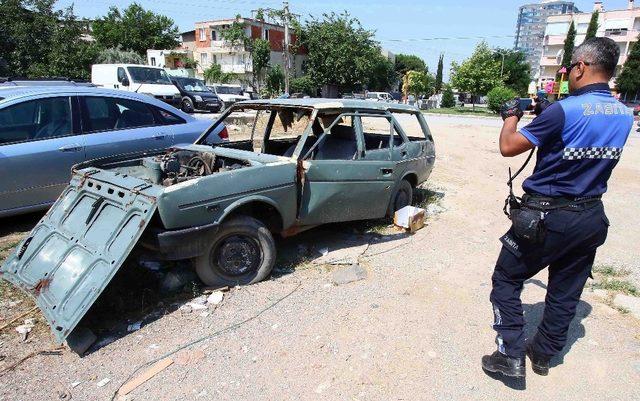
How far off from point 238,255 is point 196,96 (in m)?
17.6

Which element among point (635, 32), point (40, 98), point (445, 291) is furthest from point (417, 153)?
point (635, 32)

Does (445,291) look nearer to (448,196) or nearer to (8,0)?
(448,196)

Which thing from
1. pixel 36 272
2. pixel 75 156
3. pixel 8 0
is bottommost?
pixel 36 272

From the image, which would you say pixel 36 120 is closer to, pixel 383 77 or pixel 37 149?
pixel 37 149

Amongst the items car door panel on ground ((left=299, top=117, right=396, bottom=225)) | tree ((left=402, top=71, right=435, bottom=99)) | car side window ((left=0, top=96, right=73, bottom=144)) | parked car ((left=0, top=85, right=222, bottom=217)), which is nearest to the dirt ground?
car door panel on ground ((left=299, top=117, right=396, bottom=225))

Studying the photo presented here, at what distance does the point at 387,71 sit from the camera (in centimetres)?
6525

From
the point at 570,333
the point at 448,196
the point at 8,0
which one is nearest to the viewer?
the point at 570,333

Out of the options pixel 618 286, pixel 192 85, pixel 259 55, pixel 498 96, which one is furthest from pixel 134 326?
pixel 259 55

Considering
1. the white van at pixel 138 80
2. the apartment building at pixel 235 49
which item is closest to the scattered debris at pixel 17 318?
the white van at pixel 138 80

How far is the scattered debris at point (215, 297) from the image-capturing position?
144 inches

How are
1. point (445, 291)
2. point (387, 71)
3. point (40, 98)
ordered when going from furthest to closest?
point (387, 71) < point (40, 98) < point (445, 291)

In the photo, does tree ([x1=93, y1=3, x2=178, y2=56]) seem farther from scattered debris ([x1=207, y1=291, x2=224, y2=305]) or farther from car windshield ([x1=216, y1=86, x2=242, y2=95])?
scattered debris ([x1=207, y1=291, x2=224, y2=305])

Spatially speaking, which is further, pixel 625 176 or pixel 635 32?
pixel 635 32

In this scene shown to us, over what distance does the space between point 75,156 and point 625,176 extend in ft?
34.9
